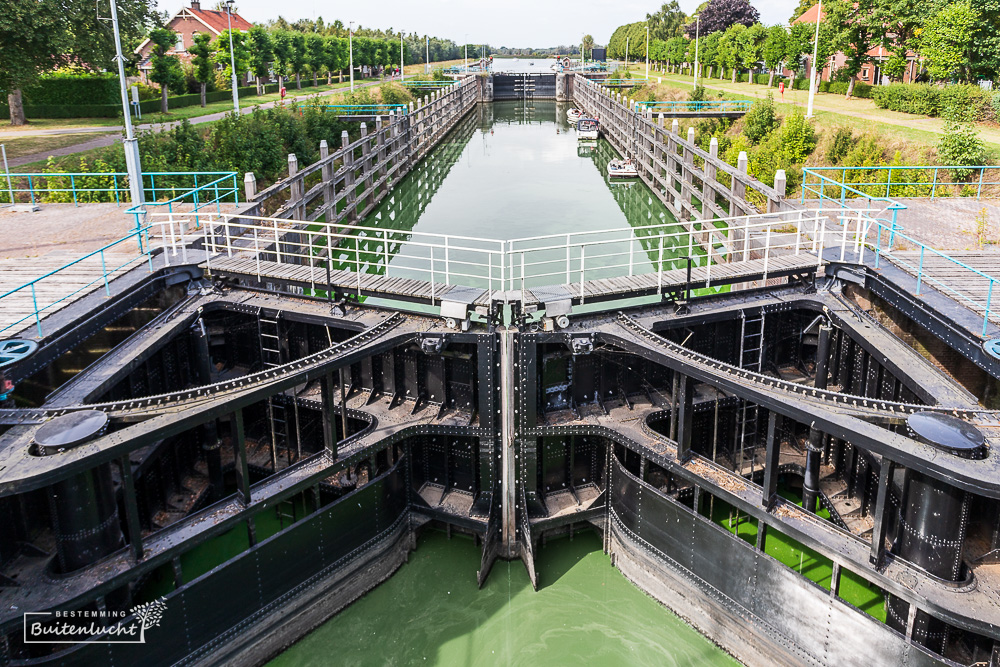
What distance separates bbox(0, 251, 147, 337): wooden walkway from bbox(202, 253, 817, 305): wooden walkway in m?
1.93

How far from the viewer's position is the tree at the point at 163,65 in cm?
4772

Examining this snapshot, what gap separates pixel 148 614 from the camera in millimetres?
8898

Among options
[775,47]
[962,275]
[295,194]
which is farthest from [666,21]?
[962,275]

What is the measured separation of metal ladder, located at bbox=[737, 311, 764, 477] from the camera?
1250cm

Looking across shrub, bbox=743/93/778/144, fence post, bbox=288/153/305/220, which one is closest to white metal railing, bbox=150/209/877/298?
fence post, bbox=288/153/305/220

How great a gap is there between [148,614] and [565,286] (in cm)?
708

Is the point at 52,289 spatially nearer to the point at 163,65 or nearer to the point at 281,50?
the point at 163,65

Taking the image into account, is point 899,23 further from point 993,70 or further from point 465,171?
point 465,171

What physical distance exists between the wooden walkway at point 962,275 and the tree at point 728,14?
89.7m

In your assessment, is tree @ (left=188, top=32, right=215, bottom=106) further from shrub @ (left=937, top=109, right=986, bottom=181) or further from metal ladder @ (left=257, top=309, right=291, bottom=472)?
metal ladder @ (left=257, top=309, right=291, bottom=472)

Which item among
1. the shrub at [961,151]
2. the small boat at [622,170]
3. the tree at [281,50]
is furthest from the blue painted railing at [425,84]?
the shrub at [961,151]

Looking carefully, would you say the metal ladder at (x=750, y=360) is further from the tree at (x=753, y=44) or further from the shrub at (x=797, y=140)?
the tree at (x=753, y=44)

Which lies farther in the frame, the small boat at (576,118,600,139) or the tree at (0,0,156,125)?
the small boat at (576,118,600,139)

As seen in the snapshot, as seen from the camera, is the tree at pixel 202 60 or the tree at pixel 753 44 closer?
the tree at pixel 202 60
